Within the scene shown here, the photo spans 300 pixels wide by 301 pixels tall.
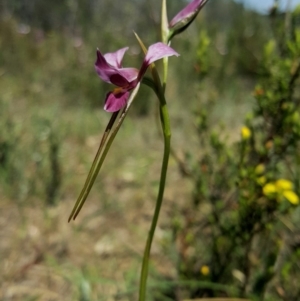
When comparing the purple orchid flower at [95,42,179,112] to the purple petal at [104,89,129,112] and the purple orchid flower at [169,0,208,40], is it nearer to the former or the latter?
the purple petal at [104,89,129,112]

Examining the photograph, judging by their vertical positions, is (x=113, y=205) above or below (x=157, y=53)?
below

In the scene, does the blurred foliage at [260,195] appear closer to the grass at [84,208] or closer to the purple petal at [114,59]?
the grass at [84,208]

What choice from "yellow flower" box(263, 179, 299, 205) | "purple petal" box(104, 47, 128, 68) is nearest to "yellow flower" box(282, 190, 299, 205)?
"yellow flower" box(263, 179, 299, 205)

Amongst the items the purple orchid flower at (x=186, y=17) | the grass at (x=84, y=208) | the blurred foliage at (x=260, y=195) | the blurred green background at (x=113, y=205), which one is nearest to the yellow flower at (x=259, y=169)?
the blurred foliage at (x=260, y=195)

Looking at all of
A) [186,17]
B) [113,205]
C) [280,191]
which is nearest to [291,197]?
[280,191]

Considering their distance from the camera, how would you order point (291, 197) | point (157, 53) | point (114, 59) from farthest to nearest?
1. point (291, 197)
2. point (114, 59)
3. point (157, 53)

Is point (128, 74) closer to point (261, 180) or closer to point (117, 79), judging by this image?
point (117, 79)
